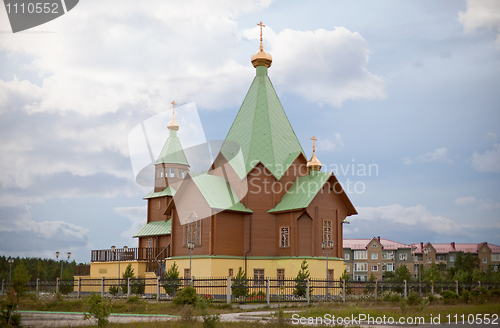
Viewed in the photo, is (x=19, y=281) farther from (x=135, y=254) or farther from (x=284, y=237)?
(x=135, y=254)

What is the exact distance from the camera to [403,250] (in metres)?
73.4

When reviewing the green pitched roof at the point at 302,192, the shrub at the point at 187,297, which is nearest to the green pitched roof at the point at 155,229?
the green pitched roof at the point at 302,192

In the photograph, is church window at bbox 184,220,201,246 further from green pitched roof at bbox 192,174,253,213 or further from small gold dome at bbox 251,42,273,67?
small gold dome at bbox 251,42,273,67

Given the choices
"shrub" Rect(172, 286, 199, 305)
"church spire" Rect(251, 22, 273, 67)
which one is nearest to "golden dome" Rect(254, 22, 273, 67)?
"church spire" Rect(251, 22, 273, 67)

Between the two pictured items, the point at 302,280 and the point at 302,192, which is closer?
the point at 302,280

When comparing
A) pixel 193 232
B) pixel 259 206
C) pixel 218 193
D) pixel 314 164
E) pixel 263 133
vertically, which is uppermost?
pixel 263 133

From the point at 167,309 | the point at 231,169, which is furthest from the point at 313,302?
the point at 231,169

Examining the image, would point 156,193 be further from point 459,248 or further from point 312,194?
point 459,248

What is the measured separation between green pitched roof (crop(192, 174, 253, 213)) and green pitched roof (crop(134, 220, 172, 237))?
9.27 m

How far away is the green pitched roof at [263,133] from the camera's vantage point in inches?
1119

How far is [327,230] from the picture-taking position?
2723 cm

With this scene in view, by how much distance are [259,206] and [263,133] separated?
4616 mm

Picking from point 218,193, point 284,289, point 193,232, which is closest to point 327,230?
point 284,289

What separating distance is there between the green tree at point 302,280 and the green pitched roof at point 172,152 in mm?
18659
